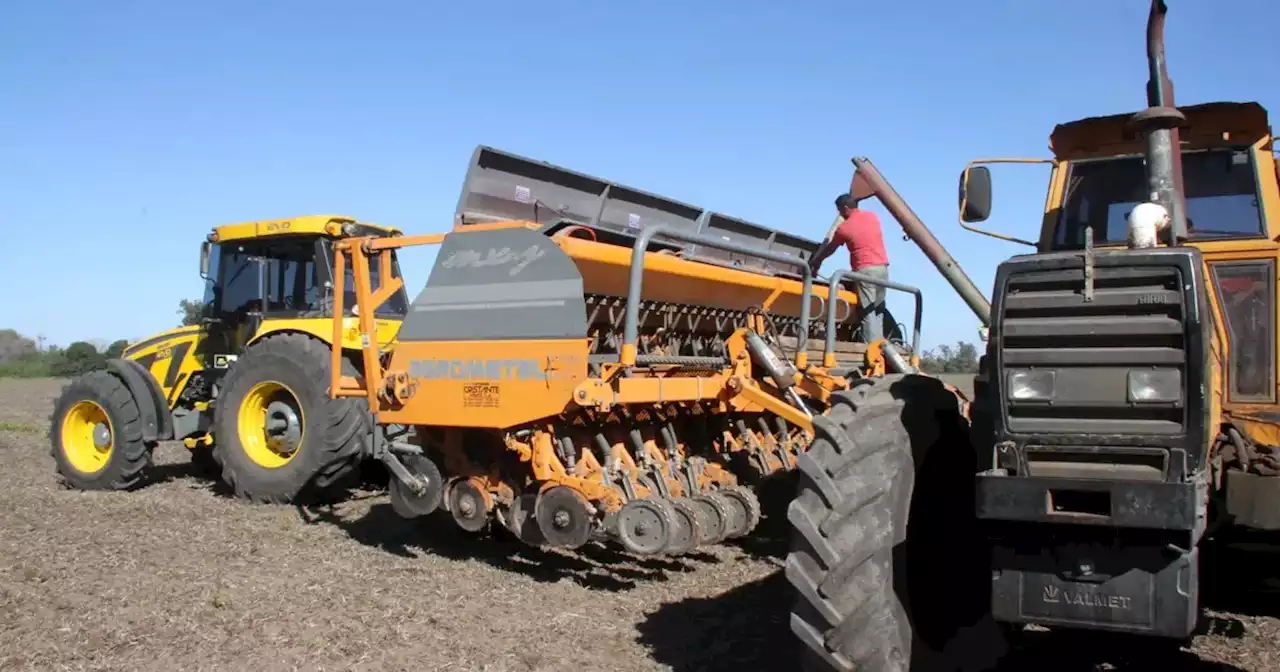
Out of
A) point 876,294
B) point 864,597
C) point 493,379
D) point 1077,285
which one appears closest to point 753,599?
point 493,379

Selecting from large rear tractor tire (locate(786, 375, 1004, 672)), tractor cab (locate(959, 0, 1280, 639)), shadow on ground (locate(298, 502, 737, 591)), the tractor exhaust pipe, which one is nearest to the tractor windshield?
the tractor exhaust pipe

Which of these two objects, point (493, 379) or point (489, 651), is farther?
point (493, 379)

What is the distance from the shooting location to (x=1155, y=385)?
9.95 feet

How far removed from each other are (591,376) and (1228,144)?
3.34 meters

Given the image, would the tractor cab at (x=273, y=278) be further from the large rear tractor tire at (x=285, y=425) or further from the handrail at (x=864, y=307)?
the handrail at (x=864, y=307)

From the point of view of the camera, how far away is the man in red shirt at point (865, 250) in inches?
322

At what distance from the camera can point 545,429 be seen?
604 cm

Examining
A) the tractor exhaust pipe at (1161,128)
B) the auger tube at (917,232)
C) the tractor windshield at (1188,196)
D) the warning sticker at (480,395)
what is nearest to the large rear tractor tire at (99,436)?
the warning sticker at (480,395)

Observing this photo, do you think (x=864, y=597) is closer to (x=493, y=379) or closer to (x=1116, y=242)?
(x=1116, y=242)

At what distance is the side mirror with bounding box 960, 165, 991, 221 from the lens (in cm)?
449

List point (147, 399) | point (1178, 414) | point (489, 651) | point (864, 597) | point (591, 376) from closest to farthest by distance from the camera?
point (1178, 414), point (864, 597), point (489, 651), point (591, 376), point (147, 399)

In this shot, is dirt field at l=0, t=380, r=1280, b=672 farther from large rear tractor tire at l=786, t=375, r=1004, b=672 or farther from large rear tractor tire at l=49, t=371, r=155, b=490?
large rear tractor tire at l=49, t=371, r=155, b=490

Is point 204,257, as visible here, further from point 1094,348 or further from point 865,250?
point 1094,348

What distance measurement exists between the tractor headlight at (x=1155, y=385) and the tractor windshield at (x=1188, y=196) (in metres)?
1.38
